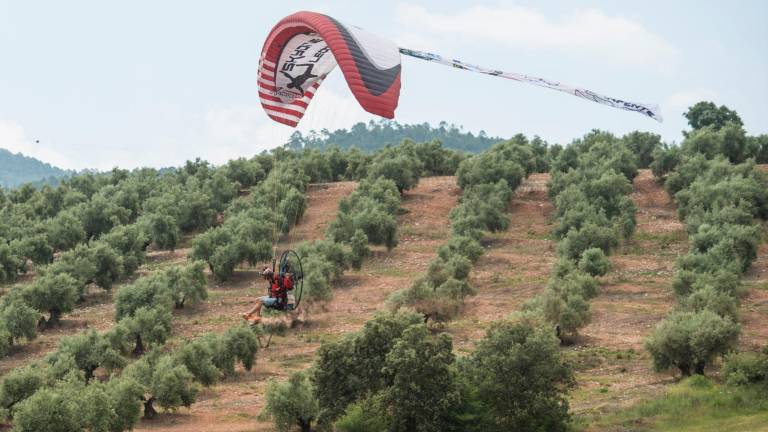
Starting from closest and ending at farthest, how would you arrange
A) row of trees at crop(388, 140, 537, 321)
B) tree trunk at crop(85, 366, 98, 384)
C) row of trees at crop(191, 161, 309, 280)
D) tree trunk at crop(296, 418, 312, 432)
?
tree trunk at crop(296, 418, 312, 432)
tree trunk at crop(85, 366, 98, 384)
row of trees at crop(388, 140, 537, 321)
row of trees at crop(191, 161, 309, 280)

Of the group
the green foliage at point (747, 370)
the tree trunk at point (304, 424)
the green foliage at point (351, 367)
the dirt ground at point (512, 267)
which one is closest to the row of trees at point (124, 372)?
the tree trunk at point (304, 424)

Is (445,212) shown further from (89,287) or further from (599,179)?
(89,287)

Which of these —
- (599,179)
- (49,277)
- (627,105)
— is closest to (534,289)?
(599,179)

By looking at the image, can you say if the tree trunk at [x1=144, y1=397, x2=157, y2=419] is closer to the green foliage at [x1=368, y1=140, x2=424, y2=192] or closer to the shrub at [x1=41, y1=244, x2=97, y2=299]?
the shrub at [x1=41, y1=244, x2=97, y2=299]

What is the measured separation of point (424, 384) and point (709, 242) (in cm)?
3636

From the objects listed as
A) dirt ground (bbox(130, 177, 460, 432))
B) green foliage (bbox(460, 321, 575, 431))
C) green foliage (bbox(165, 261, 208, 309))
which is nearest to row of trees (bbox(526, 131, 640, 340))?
dirt ground (bbox(130, 177, 460, 432))

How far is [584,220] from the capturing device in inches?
3406

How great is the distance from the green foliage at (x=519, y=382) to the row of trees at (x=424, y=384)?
0.13 feet

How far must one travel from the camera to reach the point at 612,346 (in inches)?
2411

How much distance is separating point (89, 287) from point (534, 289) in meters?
32.9

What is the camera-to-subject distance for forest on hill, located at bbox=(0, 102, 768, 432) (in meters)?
48.1

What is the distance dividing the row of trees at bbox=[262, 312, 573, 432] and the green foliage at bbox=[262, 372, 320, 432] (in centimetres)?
4

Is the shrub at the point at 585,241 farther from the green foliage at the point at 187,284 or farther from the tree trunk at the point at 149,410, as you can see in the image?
the tree trunk at the point at 149,410

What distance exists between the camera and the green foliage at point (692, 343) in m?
52.7
